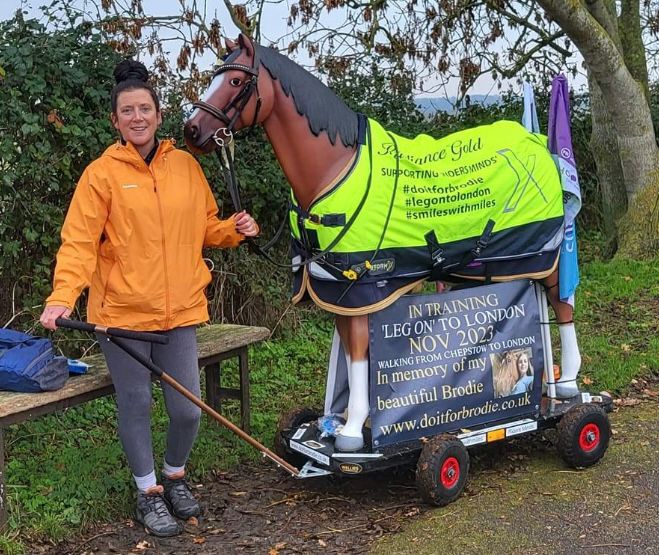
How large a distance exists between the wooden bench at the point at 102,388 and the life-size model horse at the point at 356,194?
883 millimetres

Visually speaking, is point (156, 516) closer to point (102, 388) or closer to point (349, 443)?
point (102, 388)

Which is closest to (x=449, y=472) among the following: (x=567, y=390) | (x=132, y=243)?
(x=567, y=390)

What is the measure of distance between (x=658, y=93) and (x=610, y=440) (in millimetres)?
7046

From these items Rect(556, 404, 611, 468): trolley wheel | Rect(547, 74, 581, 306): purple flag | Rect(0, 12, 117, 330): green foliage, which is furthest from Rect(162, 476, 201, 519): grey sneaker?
Rect(547, 74, 581, 306): purple flag

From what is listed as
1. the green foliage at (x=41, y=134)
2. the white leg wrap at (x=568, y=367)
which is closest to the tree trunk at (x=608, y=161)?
the white leg wrap at (x=568, y=367)

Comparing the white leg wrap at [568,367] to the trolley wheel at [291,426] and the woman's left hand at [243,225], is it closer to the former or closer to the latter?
the trolley wheel at [291,426]

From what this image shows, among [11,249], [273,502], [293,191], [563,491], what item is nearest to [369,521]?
[273,502]

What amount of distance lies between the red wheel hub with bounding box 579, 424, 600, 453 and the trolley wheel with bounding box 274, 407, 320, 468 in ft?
4.67

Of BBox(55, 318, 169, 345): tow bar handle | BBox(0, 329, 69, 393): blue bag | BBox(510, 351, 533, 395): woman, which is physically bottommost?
BBox(510, 351, 533, 395): woman

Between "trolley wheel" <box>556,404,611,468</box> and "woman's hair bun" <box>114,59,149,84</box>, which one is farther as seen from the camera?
"trolley wheel" <box>556,404,611,468</box>

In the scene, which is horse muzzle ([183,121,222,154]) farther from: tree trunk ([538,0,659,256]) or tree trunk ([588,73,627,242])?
tree trunk ([588,73,627,242])

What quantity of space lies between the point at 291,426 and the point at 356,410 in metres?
Result: 0.59

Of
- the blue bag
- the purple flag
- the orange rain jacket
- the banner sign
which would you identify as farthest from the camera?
the purple flag

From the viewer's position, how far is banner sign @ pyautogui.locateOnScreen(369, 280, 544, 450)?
4.09m
